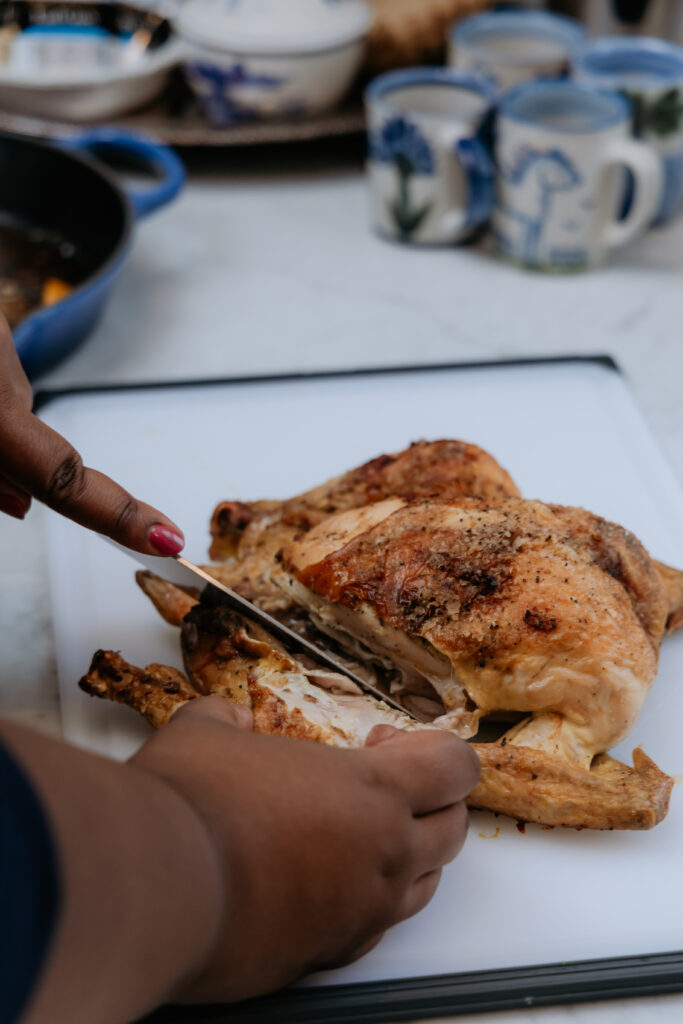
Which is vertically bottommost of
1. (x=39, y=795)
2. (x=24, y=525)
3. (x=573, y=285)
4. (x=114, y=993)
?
(x=24, y=525)

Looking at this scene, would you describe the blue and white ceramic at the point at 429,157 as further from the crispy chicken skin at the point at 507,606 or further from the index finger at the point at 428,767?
the index finger at the point at 428,767

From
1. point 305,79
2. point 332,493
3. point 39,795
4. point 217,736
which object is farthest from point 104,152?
point 39,795

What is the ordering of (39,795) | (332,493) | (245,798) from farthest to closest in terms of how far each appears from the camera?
1. (332,493)
2. (245,798)
3. (39,795)

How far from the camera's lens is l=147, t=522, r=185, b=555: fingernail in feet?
3.26

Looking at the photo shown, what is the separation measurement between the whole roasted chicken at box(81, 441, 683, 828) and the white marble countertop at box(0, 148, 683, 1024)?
564mm

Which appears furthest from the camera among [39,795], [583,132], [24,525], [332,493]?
[583,132]

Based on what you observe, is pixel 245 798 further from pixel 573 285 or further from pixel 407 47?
pixel 407 47

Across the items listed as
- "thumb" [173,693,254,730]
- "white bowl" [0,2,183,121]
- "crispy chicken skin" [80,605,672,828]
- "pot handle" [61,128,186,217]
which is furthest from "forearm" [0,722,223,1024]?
"white bowl" [0,2,183,121]

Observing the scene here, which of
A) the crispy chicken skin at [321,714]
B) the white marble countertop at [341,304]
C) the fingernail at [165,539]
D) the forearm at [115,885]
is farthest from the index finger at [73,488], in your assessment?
the white marble countertop at [341,304]

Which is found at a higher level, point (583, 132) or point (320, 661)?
point (583, 132)

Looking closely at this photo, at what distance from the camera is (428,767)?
801mm

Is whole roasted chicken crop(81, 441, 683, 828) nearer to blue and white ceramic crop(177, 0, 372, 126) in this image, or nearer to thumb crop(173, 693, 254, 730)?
thumb crop(173, 693, 254, 730)

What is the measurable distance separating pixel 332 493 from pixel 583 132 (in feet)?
2.93

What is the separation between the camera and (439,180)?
1.90m
